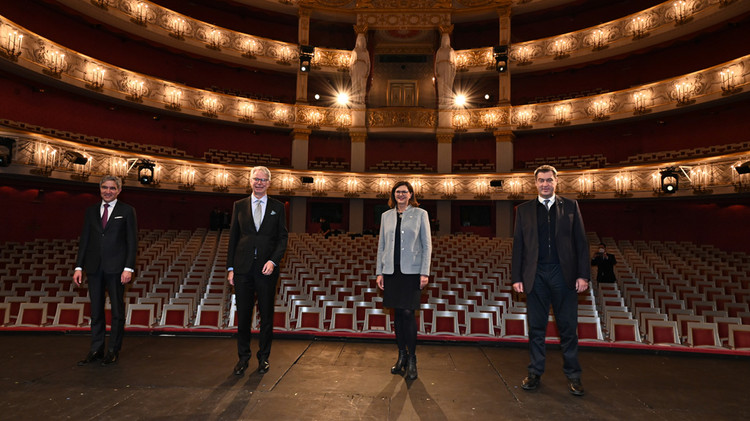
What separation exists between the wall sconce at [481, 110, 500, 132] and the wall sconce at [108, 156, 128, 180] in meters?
13.8

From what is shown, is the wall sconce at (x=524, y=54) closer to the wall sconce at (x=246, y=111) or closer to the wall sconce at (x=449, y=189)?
the wall sconce at (x=449, y=189)

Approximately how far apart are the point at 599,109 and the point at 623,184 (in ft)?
10.5

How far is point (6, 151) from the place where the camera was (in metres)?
9.84

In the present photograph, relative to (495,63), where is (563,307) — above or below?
below

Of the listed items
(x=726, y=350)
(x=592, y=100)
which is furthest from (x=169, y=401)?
(x=592, y=100)

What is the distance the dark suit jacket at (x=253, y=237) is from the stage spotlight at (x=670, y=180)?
535 inches

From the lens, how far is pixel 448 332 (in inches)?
170

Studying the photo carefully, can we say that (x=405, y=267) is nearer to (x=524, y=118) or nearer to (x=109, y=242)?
(x=109, y=242)

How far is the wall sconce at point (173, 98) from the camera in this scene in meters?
15.0

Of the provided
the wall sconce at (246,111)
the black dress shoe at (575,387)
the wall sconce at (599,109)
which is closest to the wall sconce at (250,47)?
the wall sconce at (246,111)

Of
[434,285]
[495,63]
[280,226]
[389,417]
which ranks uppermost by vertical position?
[495,63]

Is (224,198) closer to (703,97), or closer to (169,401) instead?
(169,401)

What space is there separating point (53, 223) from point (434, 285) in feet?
43.9

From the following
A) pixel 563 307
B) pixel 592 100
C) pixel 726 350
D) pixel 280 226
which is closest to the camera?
pixel 563 307
